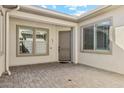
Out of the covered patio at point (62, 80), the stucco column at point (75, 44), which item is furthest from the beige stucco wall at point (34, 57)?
the covered patio at point (62, 80)

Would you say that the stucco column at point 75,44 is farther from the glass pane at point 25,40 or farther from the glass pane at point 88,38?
the glass pane at point 25,40

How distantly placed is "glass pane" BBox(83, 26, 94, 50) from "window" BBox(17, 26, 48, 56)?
2.55 meters

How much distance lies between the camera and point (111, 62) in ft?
16.0

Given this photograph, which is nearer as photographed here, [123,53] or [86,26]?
[123,53]

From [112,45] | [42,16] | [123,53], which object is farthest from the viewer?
[42,16]

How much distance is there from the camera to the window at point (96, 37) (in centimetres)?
526

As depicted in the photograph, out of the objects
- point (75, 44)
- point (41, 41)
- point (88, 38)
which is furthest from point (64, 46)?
point (88, 38)

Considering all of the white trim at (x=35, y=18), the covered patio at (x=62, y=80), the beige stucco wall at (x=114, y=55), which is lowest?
the covered patio at (x=62, y=80)

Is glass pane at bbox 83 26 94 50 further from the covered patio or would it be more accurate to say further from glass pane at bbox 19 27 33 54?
glass pane at bbox 19 27 33 54

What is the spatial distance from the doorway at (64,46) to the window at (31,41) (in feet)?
3.82

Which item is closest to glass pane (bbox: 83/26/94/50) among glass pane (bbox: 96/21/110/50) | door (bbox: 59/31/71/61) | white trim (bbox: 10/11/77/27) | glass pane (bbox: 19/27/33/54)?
glass pane (bbox: 96/21/110/50)
